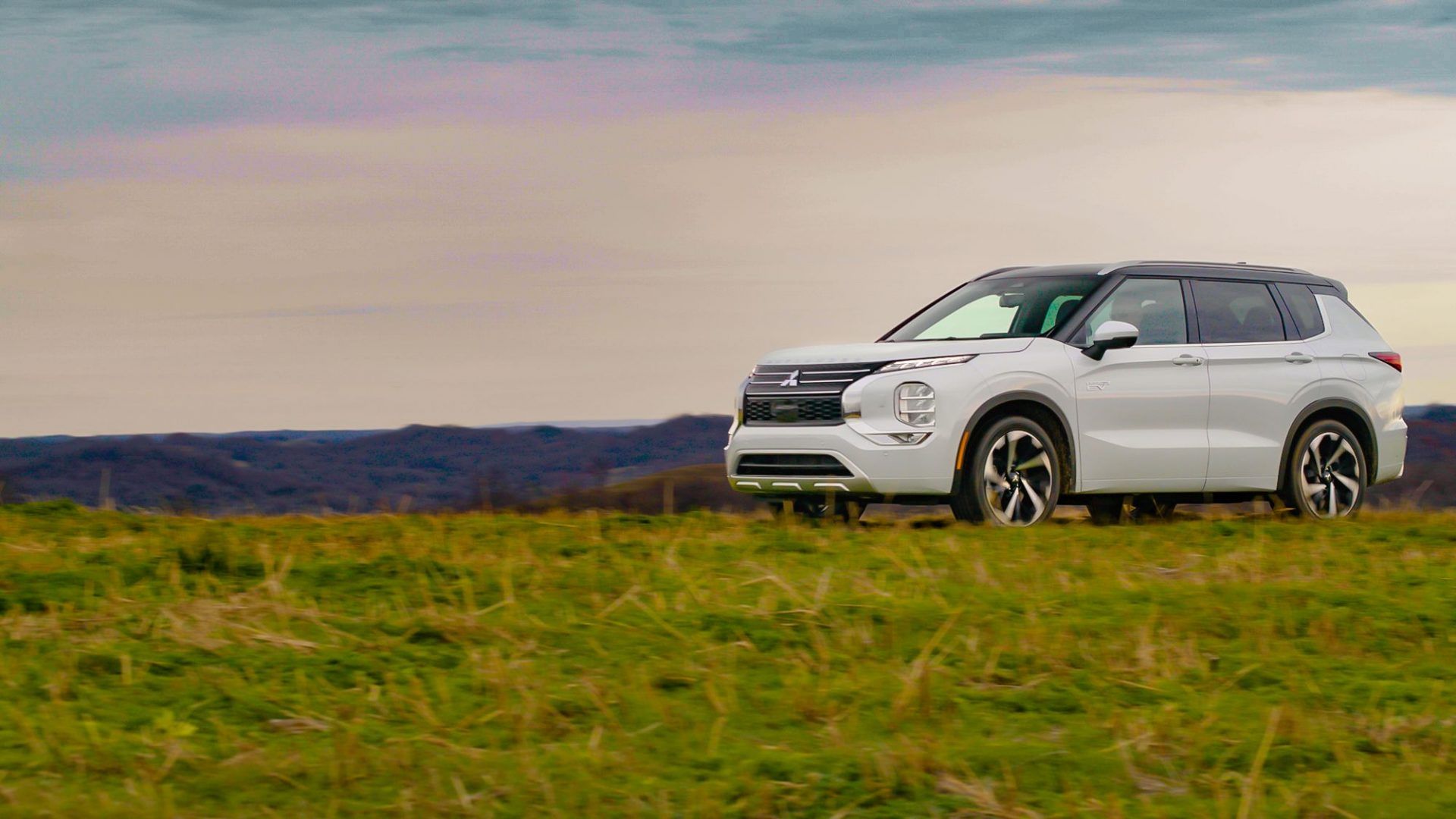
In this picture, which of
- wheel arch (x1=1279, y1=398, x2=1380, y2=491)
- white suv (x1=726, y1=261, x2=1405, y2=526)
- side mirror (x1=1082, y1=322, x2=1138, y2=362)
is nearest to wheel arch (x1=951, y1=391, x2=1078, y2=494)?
white suv (x1=726, y1=261, x2=1405, y2=526)

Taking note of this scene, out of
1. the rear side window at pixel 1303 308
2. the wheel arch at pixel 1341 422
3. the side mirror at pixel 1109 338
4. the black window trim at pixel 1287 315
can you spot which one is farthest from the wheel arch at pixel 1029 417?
the rear side window at pixel 1303 308

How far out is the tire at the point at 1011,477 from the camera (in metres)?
10.5

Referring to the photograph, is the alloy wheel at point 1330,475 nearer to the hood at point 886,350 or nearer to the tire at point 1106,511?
the tire at point 1106,511

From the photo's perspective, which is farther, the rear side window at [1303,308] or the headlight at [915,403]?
the rear side window at [1303,308]

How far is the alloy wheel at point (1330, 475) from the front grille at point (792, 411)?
4169 mm

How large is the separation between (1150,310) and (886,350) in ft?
7.67

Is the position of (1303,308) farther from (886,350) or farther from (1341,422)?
(886,350)

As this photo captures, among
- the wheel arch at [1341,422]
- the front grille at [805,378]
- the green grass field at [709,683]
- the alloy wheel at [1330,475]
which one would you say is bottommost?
the green grass field at [709,683]

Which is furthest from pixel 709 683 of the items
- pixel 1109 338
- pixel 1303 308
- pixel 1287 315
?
pixel 1303 308

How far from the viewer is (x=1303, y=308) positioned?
12750 millimetres

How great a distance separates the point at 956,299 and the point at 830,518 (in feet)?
7.00

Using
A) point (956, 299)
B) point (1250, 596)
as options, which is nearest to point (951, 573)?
point (1250, 596)

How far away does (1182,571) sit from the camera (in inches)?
310

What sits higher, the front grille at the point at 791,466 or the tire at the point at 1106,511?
the front grille at the point at 791,466
